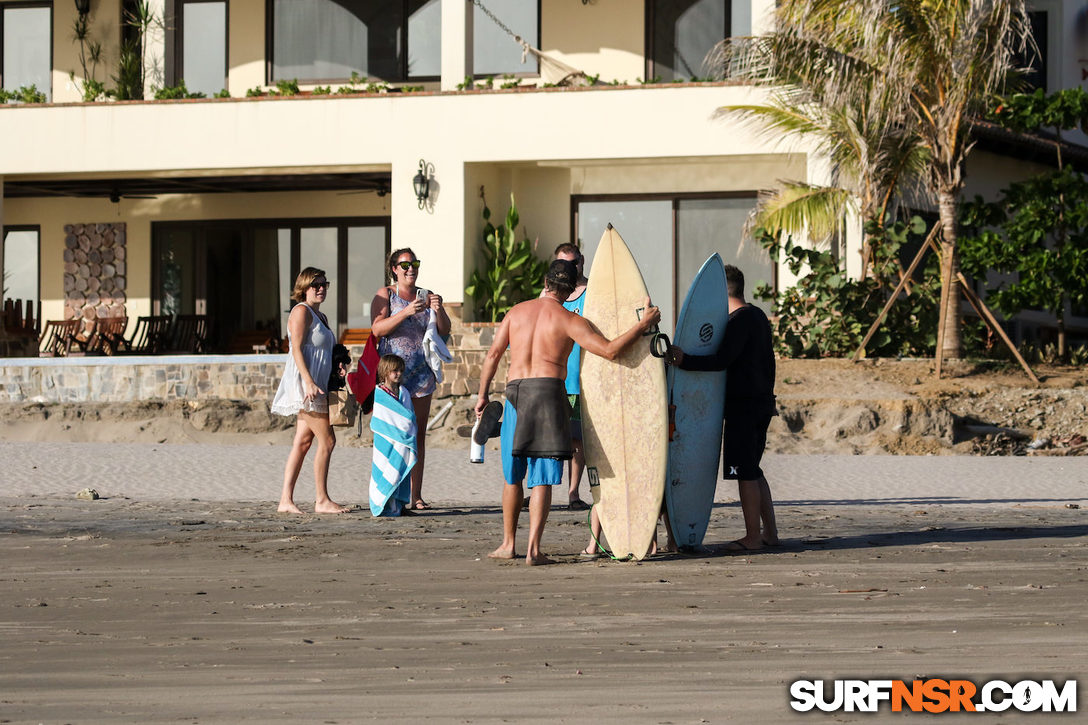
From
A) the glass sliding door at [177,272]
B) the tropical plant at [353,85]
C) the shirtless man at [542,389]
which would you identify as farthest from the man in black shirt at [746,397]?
the glass sliding door at [177,272]

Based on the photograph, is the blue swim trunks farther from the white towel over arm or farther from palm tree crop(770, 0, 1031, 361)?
palm tree crop(770, 0, 1031, 361)

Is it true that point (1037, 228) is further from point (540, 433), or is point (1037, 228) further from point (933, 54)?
point (540, 433)

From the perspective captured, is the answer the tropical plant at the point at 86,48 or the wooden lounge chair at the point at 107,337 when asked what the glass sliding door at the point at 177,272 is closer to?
the wooden lounge chair at the point at 107,337

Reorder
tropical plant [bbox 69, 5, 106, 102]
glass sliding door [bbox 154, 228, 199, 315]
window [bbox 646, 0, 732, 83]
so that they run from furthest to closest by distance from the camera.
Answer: glass sliding door [bbox 154, 228, 199, 315] → tropical plant [bbox 69, 5, 106, 102] → window [bbox 646, 0, 732, 83]

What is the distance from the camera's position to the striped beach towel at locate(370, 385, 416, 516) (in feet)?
33.0

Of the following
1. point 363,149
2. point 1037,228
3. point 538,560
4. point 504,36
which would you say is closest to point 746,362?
point 538,560

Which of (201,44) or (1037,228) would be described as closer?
(1037,228)

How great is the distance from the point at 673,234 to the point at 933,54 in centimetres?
561

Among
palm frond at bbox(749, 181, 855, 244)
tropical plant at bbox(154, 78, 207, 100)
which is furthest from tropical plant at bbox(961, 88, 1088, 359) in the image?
tropical plant at bbox(154, 78, 207, 100)

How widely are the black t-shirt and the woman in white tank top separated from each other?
9.98ft

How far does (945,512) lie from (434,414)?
7883mm

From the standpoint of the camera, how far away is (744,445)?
8273 millimetres

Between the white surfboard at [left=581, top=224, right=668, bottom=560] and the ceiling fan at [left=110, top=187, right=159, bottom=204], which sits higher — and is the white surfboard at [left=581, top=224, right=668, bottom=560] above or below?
below

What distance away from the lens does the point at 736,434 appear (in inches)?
328
